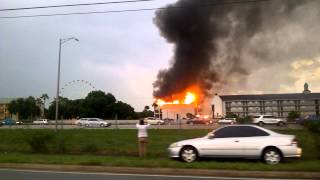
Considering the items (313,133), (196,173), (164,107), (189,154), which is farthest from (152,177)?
(164,107)

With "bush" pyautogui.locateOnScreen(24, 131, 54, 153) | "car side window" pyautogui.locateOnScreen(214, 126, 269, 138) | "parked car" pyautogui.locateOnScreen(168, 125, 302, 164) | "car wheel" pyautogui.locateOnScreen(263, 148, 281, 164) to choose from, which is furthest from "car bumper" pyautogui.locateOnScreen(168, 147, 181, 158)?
"bush" pyautogui.locateOnScreen(24, 131, 54, 153)

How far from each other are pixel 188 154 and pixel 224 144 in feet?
4.56

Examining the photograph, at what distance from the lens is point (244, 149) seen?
53.6ft

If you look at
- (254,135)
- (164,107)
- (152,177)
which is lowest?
(152,177)

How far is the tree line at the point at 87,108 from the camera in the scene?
5094 inches

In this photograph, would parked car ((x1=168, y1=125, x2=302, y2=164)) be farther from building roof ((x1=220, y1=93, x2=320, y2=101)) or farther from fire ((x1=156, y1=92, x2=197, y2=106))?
building roof ((x1=220, y1=93, x2=320, y2=101))

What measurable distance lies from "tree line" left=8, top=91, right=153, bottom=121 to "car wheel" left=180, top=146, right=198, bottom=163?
110 metres

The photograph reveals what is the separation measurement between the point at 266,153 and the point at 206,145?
83.5 inches

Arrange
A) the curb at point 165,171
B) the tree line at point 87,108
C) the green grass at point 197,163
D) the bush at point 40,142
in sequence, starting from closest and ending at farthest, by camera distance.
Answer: the curb at point 165,171 → the green grass at point 197,163 → the bush at point 40,142 → the tree line at point 87,108

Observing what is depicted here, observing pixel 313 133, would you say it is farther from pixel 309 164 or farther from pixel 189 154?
pixel 189 154

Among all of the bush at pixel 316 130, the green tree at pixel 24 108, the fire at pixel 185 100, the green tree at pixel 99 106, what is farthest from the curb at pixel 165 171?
the green tree at pixel 24 108

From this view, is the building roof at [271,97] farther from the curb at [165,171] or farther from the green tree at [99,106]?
the curb at [165,171]

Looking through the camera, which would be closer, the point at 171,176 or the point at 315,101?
the point at 171,176

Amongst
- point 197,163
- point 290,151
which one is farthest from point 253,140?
point 197,163
